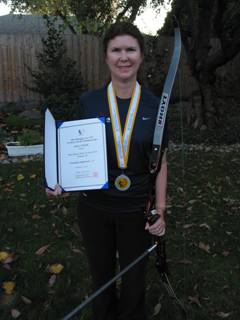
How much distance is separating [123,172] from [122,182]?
0.20 ft

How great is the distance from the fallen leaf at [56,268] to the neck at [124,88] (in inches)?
88.3

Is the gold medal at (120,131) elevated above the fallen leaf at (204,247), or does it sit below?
above

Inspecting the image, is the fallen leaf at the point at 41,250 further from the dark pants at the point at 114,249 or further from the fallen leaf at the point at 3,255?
the dark pants at the point at 114,249

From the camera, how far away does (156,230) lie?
2.43 m

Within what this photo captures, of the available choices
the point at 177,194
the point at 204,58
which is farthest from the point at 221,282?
the point at 204,58

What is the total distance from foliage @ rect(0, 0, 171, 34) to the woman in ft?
33.5

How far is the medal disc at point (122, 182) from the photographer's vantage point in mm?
2373

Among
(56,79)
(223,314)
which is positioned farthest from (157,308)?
(56,79)

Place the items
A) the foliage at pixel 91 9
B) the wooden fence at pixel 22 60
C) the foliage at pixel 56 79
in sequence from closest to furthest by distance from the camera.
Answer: the foliage at pixel 56 79
the foliage at pixel 91 9
the wooden fence at pixel 22 60

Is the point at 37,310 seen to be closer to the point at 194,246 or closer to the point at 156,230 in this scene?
the point at 156,230

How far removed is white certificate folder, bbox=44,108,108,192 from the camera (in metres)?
2.31

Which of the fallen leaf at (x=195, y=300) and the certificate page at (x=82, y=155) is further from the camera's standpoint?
the fallen leaf at (x=195, y=300)

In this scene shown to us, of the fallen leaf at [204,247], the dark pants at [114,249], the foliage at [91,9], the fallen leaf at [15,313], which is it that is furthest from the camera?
the foliage at [91,9]

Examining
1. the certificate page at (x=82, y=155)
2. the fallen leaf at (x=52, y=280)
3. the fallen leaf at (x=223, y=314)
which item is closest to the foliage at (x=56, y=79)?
the fallen leaf at (x=52, y=280)
